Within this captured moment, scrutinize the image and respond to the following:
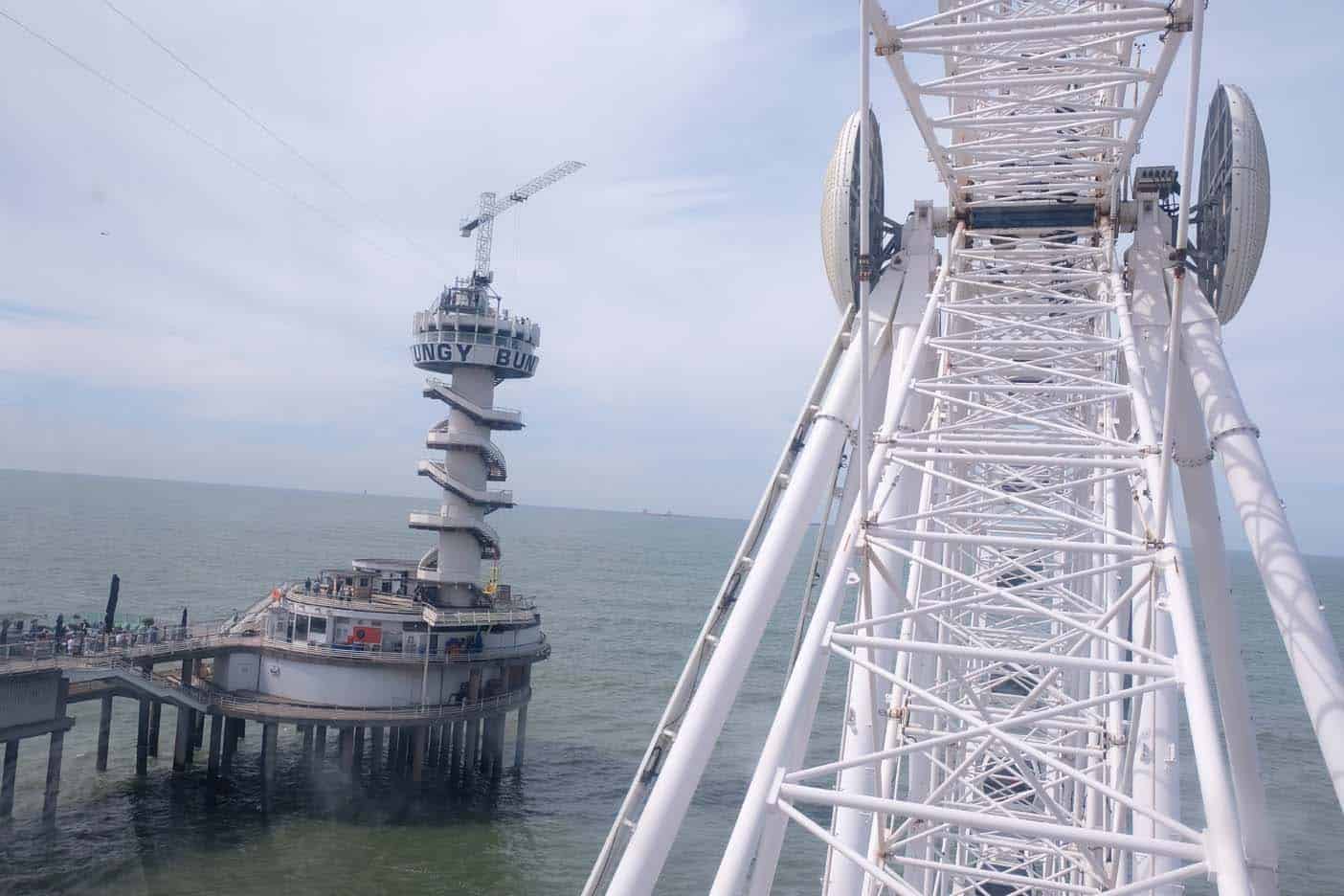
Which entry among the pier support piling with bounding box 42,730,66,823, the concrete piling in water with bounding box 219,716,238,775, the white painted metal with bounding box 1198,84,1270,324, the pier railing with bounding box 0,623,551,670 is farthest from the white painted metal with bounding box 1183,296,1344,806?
the concrete piling in water with bounding box 219,716,238,775

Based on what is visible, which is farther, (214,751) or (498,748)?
(498,748)

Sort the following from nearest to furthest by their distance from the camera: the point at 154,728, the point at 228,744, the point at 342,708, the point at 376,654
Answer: the point at 228,744 → the point at 342,708 → the point at 376,654 → the point at 154,728

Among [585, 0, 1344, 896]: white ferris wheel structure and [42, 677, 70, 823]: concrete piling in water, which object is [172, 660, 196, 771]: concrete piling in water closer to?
Result: [42, 677, 70, 823]: concrete piling in water

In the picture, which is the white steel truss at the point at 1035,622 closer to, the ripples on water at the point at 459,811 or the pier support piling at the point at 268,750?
the ripples on water at the point at 459,811

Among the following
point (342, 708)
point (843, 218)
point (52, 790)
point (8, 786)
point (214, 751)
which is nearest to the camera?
point (843, 218)

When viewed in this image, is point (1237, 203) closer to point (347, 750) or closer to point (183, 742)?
point (347, 750)

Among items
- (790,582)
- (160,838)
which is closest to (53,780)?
(160,838)

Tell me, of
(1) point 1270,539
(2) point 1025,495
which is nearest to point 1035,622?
(2) point 1025,495
